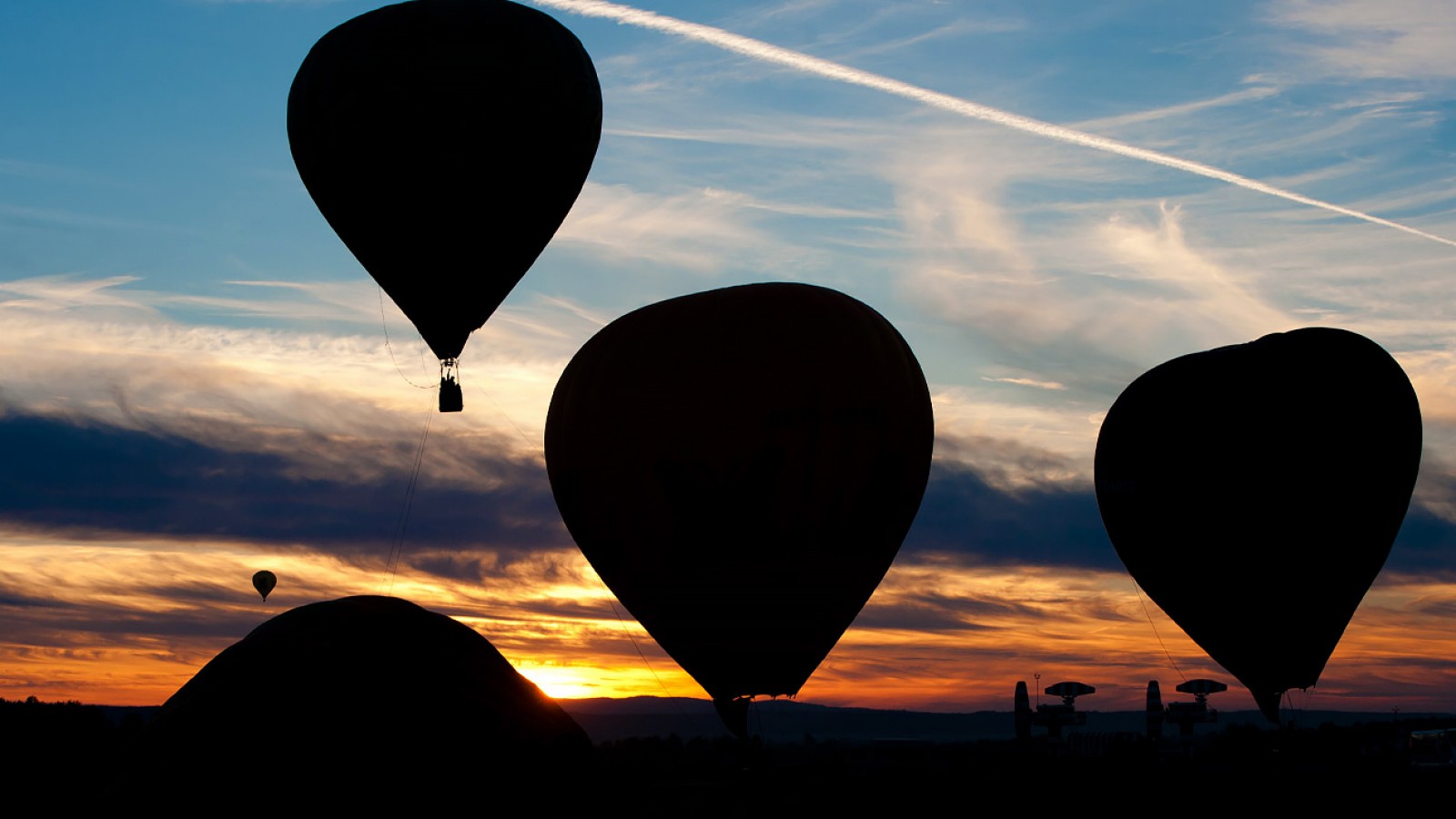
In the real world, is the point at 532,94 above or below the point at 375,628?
above

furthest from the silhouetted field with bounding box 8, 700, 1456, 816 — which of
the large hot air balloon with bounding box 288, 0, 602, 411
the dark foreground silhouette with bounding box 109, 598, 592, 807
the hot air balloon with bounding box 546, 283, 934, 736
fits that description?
the large hot air balloon with bounding box 288, 0, 602, 411

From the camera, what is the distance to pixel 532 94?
87.5 ft

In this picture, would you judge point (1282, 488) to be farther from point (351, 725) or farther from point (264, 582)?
point (264, 582)

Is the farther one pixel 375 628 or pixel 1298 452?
pixel 1298 452

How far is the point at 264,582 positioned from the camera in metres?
53.1

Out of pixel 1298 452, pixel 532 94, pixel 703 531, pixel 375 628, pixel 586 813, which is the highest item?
pixel 532 94

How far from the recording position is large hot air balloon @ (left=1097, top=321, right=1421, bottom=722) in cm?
2877

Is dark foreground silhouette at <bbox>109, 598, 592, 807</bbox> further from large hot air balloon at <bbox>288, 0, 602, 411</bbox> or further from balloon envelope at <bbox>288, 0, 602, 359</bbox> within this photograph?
balloon envelope at <bbox>288, 0, 602, 359</bbox>

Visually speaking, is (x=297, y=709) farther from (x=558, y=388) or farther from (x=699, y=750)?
(x=699, y=750)

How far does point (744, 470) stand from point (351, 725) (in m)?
8.91

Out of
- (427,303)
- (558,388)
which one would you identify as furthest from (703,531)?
(427,303)

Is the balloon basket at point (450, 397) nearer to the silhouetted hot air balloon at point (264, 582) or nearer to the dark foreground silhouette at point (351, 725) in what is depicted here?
the dark foreground silhouette at point (351, 725)

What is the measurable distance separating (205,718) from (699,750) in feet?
139

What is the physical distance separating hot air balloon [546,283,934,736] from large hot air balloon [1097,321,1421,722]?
6883 millimetres
